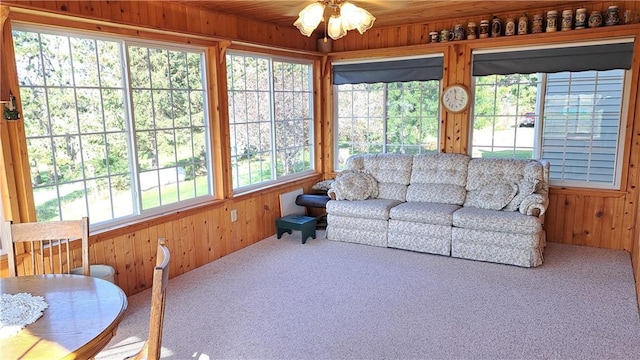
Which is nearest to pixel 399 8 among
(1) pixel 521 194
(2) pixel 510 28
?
(2) pixel 510 28

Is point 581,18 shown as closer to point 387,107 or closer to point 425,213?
point 387,107

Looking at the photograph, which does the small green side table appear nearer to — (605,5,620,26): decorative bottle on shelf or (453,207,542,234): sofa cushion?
(453,207,542,234): sofa cushion

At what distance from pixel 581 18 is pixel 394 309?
332cm

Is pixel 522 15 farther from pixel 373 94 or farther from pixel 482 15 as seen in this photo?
pixel 373 94

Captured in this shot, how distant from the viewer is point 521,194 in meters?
4.12

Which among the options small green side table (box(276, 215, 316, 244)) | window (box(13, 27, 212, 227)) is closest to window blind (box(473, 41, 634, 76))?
small green side table (box(276, 215, 316, 244))

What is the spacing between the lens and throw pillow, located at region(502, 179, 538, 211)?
13.4 ft

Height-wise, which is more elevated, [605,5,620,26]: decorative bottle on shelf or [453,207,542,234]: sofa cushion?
[605,5,620,26]: decorative bottle on shelf

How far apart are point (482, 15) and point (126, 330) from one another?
4.48 meters

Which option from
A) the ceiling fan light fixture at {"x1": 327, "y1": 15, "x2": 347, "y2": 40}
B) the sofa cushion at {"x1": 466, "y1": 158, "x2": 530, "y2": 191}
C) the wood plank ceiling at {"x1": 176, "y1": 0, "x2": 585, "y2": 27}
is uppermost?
the wood plank ceiling at {"x1": 176, "y1": 0, "x2": 585, "y2": 27}

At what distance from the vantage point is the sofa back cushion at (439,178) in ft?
15.1

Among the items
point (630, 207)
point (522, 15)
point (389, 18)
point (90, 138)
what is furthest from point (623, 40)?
point (90, 138)

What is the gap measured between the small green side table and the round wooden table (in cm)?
286

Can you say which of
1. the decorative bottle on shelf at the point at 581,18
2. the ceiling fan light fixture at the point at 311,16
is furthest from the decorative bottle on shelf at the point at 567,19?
the ceiling fan light fixture at the point at 311,16
